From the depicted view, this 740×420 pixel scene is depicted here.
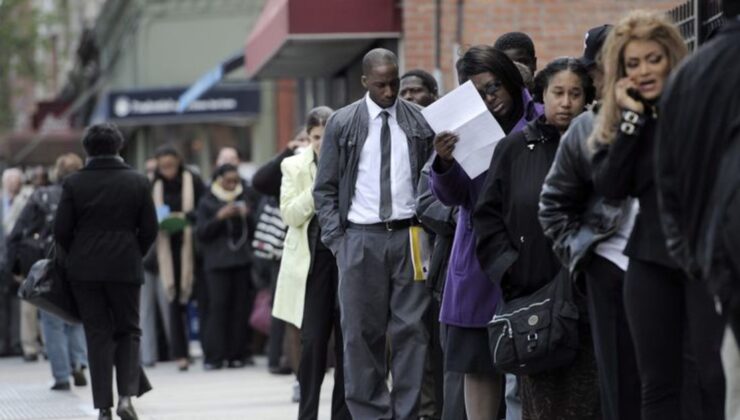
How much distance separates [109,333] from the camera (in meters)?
11.1

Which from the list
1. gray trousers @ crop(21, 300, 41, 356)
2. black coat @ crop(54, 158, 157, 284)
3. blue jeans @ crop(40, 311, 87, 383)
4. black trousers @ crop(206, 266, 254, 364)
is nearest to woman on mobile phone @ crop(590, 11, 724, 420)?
black coat @ crop(54, 158, 157, 284)

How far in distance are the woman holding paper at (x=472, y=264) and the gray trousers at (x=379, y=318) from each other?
950 millimetres

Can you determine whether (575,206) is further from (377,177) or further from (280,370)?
(280,370)

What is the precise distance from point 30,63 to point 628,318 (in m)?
41.8

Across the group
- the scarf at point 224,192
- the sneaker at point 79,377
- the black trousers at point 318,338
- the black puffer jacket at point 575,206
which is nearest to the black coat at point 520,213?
the black puffer jacket at point 575,206

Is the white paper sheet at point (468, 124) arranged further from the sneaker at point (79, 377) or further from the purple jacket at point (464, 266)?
the sneaker at point (79, 377)

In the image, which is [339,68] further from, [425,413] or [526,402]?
[526,402]

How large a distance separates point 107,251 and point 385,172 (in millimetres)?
2593

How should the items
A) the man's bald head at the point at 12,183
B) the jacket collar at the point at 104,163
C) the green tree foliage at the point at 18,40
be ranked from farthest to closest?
the green tree foliage at the point at 18,40 < the man's bald head at the point at 12,183 < the jacket collar at the point at 104,163

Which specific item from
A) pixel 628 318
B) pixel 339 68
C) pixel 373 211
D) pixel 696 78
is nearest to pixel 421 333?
pixel 373 211

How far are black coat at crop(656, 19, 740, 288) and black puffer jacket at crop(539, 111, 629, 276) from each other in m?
1.12

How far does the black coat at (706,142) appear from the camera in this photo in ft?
16.8

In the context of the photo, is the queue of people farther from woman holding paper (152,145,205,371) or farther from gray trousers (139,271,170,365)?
gray trousers (139,271,170,365)

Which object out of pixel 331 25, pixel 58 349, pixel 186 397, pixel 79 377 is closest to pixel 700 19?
pixel 186 397
